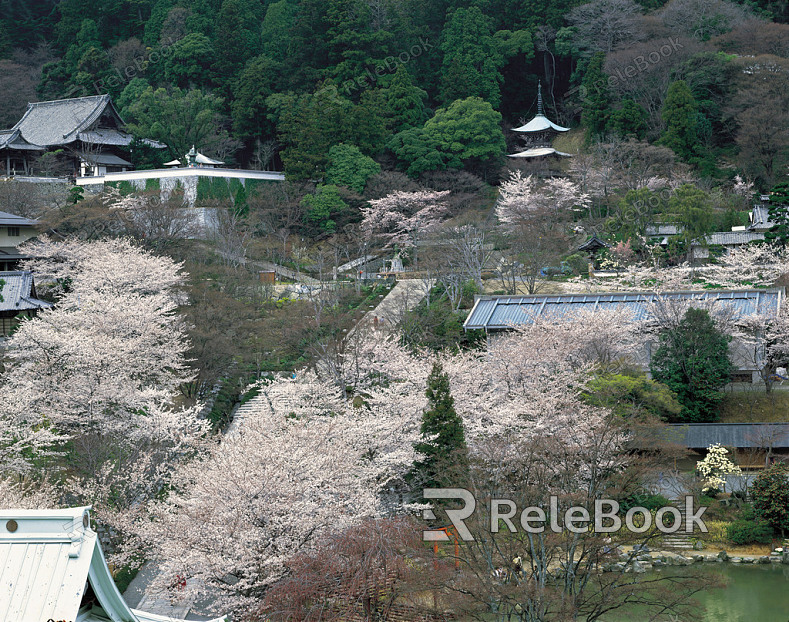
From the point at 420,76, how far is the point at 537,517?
39.0 m

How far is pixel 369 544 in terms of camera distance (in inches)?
471

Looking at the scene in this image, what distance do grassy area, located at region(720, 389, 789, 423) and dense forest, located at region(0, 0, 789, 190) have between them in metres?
17.4

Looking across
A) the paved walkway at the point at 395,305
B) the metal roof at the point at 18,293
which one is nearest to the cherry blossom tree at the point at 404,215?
the paved walkway at the point at 395,305

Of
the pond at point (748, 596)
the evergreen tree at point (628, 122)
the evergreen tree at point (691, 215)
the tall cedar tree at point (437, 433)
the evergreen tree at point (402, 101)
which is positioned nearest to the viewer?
the pond at point (748, 596)

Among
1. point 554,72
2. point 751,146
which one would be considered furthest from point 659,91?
point 554,72

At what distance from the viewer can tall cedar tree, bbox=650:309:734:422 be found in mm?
20938

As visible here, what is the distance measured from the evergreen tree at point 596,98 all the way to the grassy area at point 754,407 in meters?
21.4

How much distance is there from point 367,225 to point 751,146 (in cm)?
→ 1655

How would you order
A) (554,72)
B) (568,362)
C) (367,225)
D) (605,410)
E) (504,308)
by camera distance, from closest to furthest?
(605,410)
(568,362)
(504,308)
(367,225)
(554,72)

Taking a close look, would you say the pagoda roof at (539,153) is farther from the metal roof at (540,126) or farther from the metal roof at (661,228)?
the metal roof at (661,228)

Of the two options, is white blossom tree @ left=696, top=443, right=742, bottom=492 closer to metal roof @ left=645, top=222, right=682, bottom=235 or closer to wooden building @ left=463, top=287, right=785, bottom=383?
wooden building @ left=463, top=287, right=785, bottom=383

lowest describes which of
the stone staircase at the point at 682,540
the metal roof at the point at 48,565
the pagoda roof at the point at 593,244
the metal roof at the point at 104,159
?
the stone staircase at the point at 682,540

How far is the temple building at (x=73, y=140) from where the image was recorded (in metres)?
42.3

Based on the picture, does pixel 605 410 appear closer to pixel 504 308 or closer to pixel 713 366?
pixel 713 366
